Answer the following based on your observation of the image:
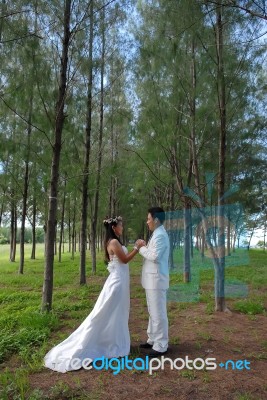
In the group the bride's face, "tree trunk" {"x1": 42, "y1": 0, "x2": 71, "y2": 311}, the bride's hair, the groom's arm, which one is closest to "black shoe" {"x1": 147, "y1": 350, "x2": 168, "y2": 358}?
the groom's arm

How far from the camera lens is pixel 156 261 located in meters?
4.21

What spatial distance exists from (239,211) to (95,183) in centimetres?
947

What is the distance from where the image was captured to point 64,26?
20.6ft

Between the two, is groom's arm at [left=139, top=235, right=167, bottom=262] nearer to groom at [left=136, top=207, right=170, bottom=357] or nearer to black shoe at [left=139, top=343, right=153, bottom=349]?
groom at [left=136, top=207, right=170, bottom=357]

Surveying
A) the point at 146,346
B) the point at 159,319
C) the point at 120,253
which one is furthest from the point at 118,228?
the point at 146,346

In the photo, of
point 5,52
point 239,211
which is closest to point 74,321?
point 5,52

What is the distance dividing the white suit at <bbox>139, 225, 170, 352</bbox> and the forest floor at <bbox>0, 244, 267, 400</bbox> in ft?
0.94

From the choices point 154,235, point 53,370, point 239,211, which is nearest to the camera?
point 53,370

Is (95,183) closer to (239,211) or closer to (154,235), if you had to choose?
(154,235)

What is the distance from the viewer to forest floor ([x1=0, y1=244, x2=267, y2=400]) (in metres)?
3.27

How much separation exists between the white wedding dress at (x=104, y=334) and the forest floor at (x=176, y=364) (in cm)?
17

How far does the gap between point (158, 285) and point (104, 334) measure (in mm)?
902

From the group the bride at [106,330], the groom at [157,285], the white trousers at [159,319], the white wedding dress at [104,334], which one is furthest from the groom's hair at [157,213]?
the white trousers at [159,319]

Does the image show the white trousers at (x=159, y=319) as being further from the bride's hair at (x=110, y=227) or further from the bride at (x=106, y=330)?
the bride's hair at (x=110, y=227)
